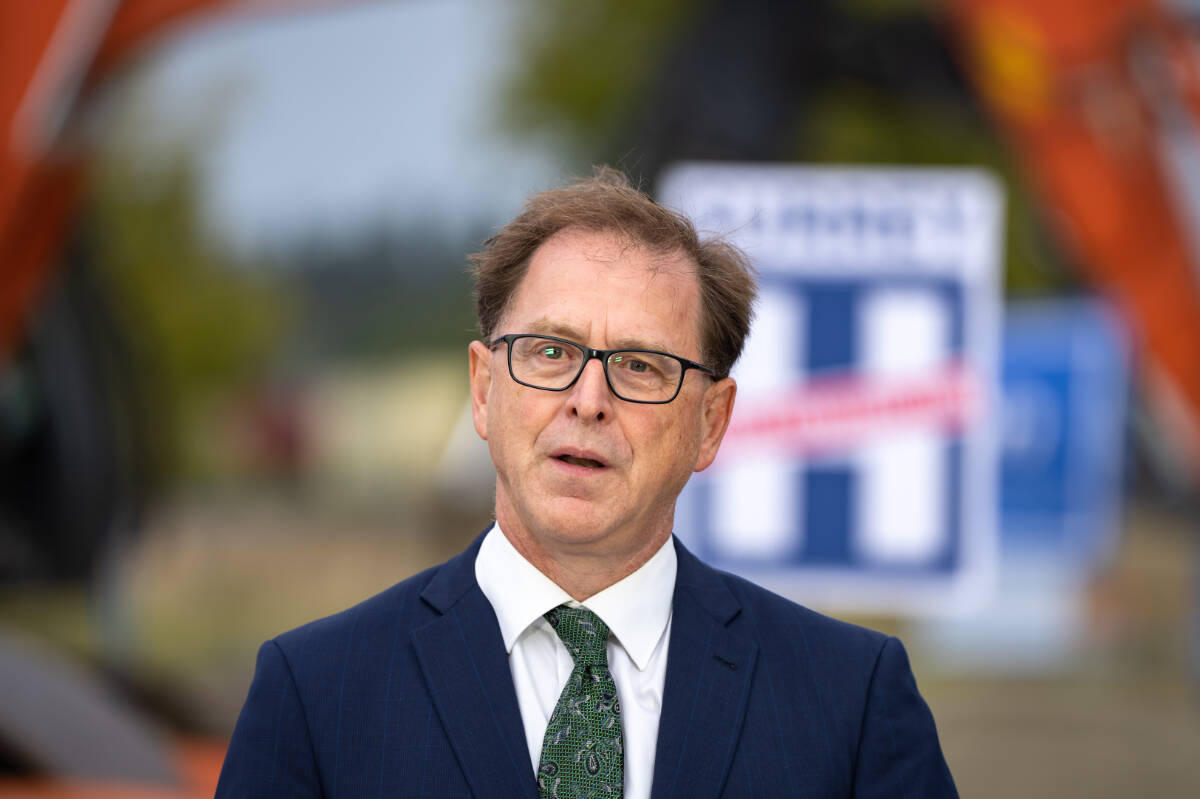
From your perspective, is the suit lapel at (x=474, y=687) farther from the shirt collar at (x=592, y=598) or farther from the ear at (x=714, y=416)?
the ear at (x=714, y=416)

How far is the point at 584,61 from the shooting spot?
9.12m

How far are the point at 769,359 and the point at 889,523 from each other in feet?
2.84

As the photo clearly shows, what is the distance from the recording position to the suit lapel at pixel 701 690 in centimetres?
131

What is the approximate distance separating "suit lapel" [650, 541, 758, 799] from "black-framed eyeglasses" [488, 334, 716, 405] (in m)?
0.23

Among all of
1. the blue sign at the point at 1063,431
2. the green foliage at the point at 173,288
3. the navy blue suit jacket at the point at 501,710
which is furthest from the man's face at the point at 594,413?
the green foliage at the point at 173,288

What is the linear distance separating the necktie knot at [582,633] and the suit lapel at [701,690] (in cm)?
8

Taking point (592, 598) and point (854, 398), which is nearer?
point (592, 598)

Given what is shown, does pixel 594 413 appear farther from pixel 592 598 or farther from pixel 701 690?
pixel 701 690

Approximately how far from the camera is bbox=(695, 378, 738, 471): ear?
145 centimetres

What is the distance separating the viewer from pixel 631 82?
8.84 m

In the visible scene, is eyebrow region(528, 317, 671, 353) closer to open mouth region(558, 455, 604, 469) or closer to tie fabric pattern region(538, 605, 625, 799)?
open mouth region(558, 455, 604, 469)

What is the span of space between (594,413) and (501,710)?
0.99 ft

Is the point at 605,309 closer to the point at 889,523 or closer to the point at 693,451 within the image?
the point at 693,451

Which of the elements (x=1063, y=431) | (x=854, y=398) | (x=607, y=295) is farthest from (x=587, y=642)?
(x=1063, y=431)
